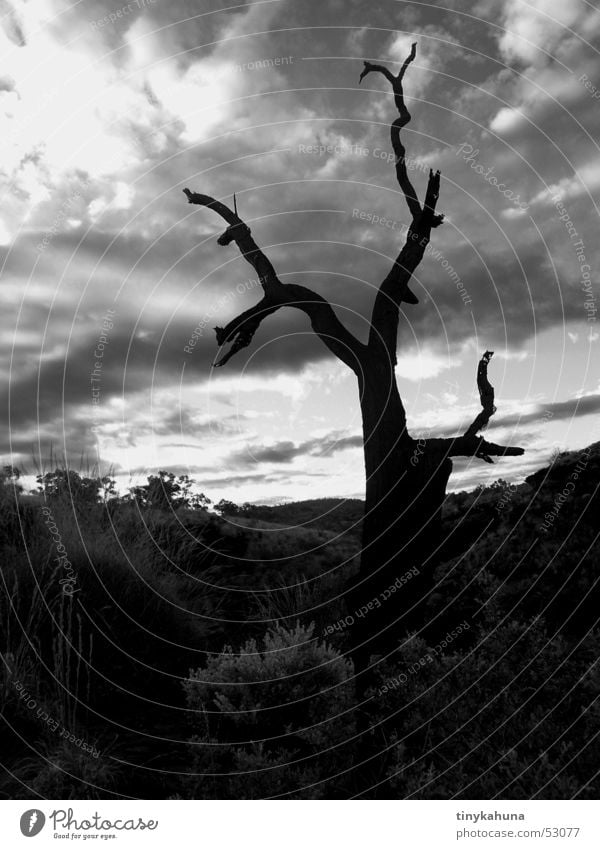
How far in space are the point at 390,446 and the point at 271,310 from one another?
89.1 inches

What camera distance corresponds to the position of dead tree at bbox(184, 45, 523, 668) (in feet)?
24.6

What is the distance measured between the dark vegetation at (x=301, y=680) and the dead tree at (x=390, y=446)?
0.36m

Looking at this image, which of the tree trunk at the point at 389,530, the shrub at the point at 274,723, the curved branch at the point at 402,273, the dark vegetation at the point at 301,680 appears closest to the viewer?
the shrub at the point at 274,723

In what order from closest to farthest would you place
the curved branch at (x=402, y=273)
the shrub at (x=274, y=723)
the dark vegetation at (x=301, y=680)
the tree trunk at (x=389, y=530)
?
the shrub at (x=274, y=723), the dark vegetation at (x=301, y=680), the tree trunk at (x=389, y=530), the curved branch at (x=402, y=273)

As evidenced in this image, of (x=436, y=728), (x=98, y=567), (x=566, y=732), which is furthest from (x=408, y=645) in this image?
(x=98, y=567)

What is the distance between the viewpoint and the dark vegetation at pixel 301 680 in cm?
552

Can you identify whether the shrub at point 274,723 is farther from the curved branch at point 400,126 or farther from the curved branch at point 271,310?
the curved branch at point 400,126

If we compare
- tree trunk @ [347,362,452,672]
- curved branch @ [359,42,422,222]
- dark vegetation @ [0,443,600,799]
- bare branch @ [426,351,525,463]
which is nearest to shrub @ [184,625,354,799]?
dark vegetation @ [0,443,600,799]

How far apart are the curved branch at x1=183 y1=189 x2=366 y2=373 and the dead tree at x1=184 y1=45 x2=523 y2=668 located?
0.01 metres

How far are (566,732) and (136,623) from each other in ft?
17.5

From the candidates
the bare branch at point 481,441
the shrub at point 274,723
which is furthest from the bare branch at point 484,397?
the shrub at point 274,723

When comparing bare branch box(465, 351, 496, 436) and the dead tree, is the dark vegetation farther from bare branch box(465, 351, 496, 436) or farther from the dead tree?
bare branch box(465, 351, 496, 436)

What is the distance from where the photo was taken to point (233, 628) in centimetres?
1073

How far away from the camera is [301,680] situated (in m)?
6.62
